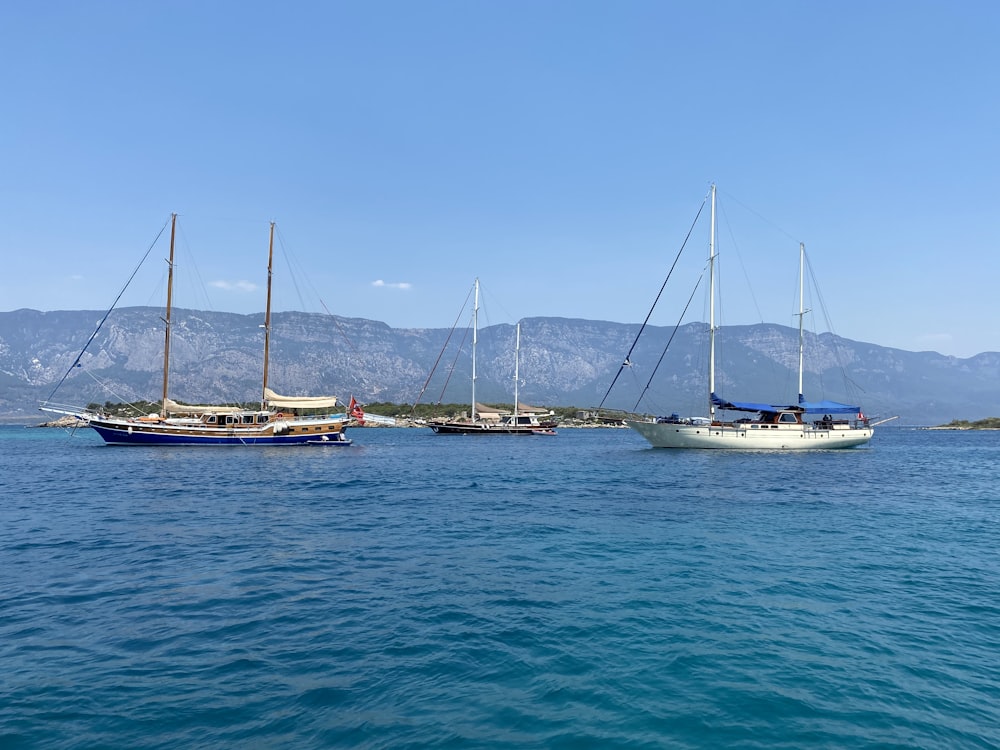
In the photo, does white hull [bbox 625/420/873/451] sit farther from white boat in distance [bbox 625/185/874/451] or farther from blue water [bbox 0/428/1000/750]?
blue water [bbox 0/428/1000/750]

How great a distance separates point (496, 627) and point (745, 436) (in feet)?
207

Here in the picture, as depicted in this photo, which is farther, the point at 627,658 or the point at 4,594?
the point at 4,594

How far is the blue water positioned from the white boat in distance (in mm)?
40715

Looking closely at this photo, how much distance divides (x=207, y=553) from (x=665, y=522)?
16.2 m

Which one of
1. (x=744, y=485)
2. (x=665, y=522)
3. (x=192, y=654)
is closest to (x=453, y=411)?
(x=744, y=485)

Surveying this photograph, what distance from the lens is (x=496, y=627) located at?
38.8 ft

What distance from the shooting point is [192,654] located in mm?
10359

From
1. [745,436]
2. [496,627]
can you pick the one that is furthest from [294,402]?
[496,627]

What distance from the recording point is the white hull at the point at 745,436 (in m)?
67.8

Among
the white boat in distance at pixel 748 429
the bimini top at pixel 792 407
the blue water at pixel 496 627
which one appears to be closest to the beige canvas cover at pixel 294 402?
the white boat in distance at pixel 748 429

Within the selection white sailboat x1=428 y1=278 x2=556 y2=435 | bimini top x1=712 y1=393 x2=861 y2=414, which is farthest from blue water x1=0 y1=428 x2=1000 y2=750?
white sailboat x1=428 y1=278 x2=556 y2=435

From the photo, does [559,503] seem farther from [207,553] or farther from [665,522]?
[207,553]

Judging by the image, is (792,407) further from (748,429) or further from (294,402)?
(294,402)

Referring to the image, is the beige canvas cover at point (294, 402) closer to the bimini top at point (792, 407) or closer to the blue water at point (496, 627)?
the bimini top at point (792, 407)
